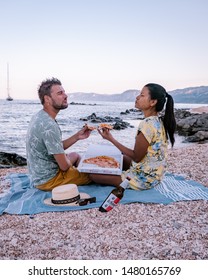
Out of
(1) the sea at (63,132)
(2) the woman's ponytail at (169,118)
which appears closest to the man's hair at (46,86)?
(2) the woman's ponytail at (169,118)

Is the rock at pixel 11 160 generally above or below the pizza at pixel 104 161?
below

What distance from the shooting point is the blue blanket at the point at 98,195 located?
14.6 ft

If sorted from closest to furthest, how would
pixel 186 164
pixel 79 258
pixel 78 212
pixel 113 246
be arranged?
pixel 79 258
pixel 113 246
pixel 78 212
pixel 186 164

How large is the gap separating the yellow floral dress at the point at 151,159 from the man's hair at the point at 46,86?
145 cm

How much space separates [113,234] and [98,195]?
55.3 inches

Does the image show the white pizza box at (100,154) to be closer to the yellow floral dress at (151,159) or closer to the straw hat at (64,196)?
the yellow floral dress at (151,159)

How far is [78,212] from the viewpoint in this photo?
4.27m

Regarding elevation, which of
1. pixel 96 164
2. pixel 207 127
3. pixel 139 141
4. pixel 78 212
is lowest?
pixel 207 127

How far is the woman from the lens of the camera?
460cm

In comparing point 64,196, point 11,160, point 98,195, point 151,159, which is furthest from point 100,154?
point 11,160

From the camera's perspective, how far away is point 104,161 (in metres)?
5.42
